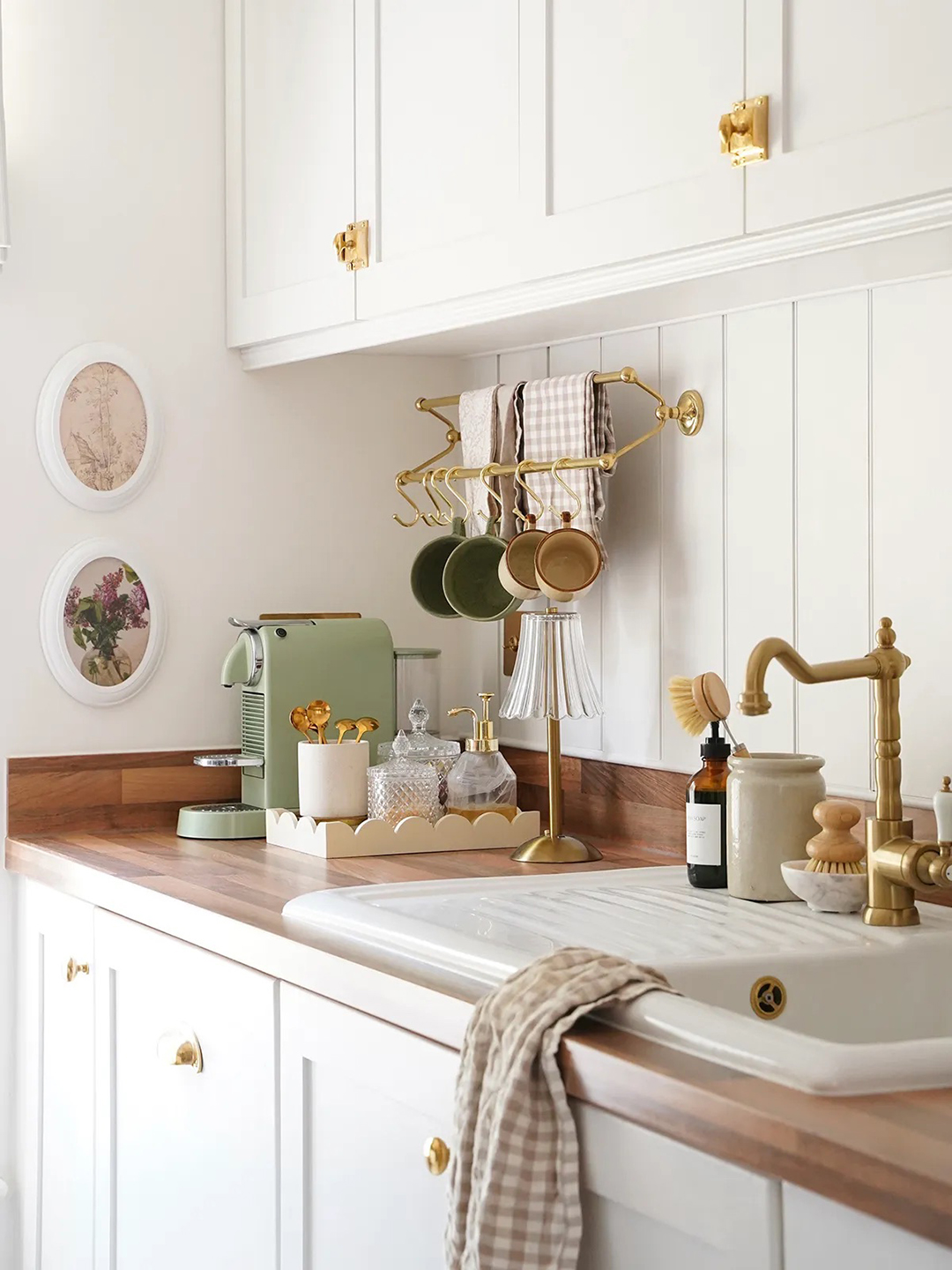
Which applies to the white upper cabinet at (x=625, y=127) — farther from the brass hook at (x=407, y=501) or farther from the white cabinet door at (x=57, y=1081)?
the white cabinet door at (x=57, y=1081)

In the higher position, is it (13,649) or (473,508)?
(473,508)

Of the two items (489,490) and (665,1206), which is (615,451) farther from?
(665,1206)

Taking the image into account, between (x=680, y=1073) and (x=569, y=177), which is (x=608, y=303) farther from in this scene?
(x=680, y=1073)

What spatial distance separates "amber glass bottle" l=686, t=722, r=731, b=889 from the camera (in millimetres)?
1769

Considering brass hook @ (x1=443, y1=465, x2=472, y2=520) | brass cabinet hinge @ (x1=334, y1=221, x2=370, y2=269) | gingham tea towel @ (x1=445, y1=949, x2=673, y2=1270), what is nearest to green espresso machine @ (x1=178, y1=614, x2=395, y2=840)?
brass hook @ (x1=443, y1=465, x2=472, y2=520)

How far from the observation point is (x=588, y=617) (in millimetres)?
2352

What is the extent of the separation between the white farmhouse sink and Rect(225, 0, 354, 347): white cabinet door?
0.96 metres

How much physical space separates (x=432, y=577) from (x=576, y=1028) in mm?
1354

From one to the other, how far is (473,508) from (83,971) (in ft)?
3.00

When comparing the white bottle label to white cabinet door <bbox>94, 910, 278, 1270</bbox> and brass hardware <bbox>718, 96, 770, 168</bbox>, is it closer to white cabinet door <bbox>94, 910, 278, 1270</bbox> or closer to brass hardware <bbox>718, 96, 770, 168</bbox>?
white cabinet door <bbox>94, 910, 278, 1270</bbox>

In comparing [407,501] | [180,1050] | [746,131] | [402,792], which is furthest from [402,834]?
[746,131]

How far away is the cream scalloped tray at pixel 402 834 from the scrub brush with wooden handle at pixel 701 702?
19.5 inches

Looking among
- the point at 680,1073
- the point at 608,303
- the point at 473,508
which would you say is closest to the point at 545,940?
the point at 680,1073

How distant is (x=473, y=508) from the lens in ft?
7.90
